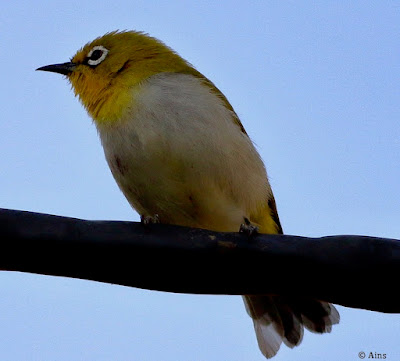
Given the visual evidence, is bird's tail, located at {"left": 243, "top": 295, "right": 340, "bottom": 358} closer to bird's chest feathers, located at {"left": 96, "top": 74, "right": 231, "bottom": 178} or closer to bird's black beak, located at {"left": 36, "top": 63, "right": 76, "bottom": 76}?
bird's chest feathers, located at {"left": 96, "top": 74, "right": 231, "bottom": 178}

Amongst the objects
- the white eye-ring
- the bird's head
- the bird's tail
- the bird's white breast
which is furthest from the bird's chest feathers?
Answer: the bird's tail

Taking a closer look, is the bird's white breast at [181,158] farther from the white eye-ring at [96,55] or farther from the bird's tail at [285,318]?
the white eye-ring at [96,55]

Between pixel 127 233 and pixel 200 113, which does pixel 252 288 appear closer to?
pixel 127 233

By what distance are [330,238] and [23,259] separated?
49.1 inches

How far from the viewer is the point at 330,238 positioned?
3.06 metres

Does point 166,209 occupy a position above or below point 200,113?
below

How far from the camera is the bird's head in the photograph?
5758 millimetres

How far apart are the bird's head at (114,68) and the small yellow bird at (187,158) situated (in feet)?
0.05

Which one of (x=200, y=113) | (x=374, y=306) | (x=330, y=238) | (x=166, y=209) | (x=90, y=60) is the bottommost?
(x=374, y=306)

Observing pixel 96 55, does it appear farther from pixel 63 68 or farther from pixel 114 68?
pixel 114 68

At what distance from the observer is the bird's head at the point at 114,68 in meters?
5.76

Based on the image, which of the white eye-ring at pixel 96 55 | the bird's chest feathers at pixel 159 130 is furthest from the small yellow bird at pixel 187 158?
the white eye-ring at pixel 96 55

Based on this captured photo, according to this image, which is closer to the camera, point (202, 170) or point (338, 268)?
point (338, 268)

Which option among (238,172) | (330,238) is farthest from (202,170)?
(330,238)
